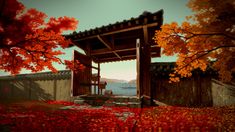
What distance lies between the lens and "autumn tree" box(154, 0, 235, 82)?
6.43 metres

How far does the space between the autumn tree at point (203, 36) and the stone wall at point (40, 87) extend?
31.8ft

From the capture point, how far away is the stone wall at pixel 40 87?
534 inches

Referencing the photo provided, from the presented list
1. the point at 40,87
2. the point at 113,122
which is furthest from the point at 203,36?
the point at 40,87

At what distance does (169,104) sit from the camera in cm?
945

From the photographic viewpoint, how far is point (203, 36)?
682cm

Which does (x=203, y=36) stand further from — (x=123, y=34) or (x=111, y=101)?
(x=111, y=101)

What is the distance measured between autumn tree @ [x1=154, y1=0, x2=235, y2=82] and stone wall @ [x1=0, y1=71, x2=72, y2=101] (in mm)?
9704

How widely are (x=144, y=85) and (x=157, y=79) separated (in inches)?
52.3

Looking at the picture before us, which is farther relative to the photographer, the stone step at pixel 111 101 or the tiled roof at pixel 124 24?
the stone step at pixel 111 101

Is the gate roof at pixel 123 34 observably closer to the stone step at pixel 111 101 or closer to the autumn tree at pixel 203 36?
the autumn tree at pixel 203 36

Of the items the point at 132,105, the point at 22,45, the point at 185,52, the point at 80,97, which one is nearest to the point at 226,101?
the point at 185,52

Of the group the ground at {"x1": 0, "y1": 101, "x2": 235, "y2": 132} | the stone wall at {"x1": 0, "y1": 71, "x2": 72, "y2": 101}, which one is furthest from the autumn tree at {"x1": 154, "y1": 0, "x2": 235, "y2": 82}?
the stone wall at {"x1": 0, "y1": 71, "x2": 72, "y2": 101}

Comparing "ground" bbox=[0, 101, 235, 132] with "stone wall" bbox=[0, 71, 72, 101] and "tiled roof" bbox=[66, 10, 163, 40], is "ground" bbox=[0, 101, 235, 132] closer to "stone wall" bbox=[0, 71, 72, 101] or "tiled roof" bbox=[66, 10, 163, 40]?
"tiled roof" bbox=[66, 10, 163, 40]

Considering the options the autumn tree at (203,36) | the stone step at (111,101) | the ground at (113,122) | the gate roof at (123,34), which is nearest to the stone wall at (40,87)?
the stone step at (111,101)
